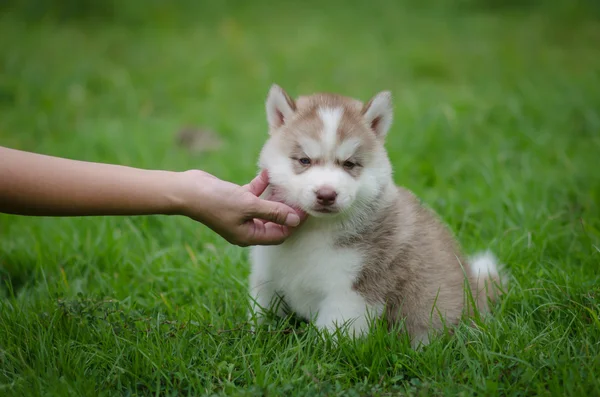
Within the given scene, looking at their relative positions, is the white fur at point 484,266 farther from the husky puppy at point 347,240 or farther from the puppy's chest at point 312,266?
the puppy's chest at point 312,266

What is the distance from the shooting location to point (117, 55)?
8.88 metres

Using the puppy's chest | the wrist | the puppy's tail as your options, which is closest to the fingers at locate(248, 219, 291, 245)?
the puppy's chest

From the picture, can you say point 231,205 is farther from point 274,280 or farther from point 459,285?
point 459,285

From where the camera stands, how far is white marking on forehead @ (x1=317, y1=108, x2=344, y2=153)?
291 cm

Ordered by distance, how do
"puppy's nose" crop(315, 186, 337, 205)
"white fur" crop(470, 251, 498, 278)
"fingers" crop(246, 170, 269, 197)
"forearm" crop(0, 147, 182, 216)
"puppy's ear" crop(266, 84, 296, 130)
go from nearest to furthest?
1. "forearm" crop(0, 147, 182, 216)
2. "puppy's nose" crop(315, 186, 337, 205)
3. "fingers" crop(246, 170, 269, 197)
4. "puppy's ear" crop(266, 84, 296, 130)
5. "white fur" crop(470, 251, 498, 278)

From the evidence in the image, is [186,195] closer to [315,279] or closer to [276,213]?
[276,213]

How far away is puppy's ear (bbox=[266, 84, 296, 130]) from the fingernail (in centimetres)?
61

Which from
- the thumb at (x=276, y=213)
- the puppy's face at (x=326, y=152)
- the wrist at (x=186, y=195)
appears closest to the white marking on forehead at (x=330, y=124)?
the puppy's face at (x=326, y=152)

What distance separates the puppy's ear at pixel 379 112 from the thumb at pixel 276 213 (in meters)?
0.72

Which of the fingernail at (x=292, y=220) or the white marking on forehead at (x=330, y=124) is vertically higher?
the white marking on forehead at (x=330, y=124)

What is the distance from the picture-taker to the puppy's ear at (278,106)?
10.2ft

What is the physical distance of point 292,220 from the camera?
9.28ft

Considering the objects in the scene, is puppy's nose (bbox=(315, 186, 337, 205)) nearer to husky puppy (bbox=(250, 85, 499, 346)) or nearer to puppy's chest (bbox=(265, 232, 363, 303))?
husky puppy (bbox=(250, 85, 499, 346))

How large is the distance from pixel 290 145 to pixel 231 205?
49 centimetres
